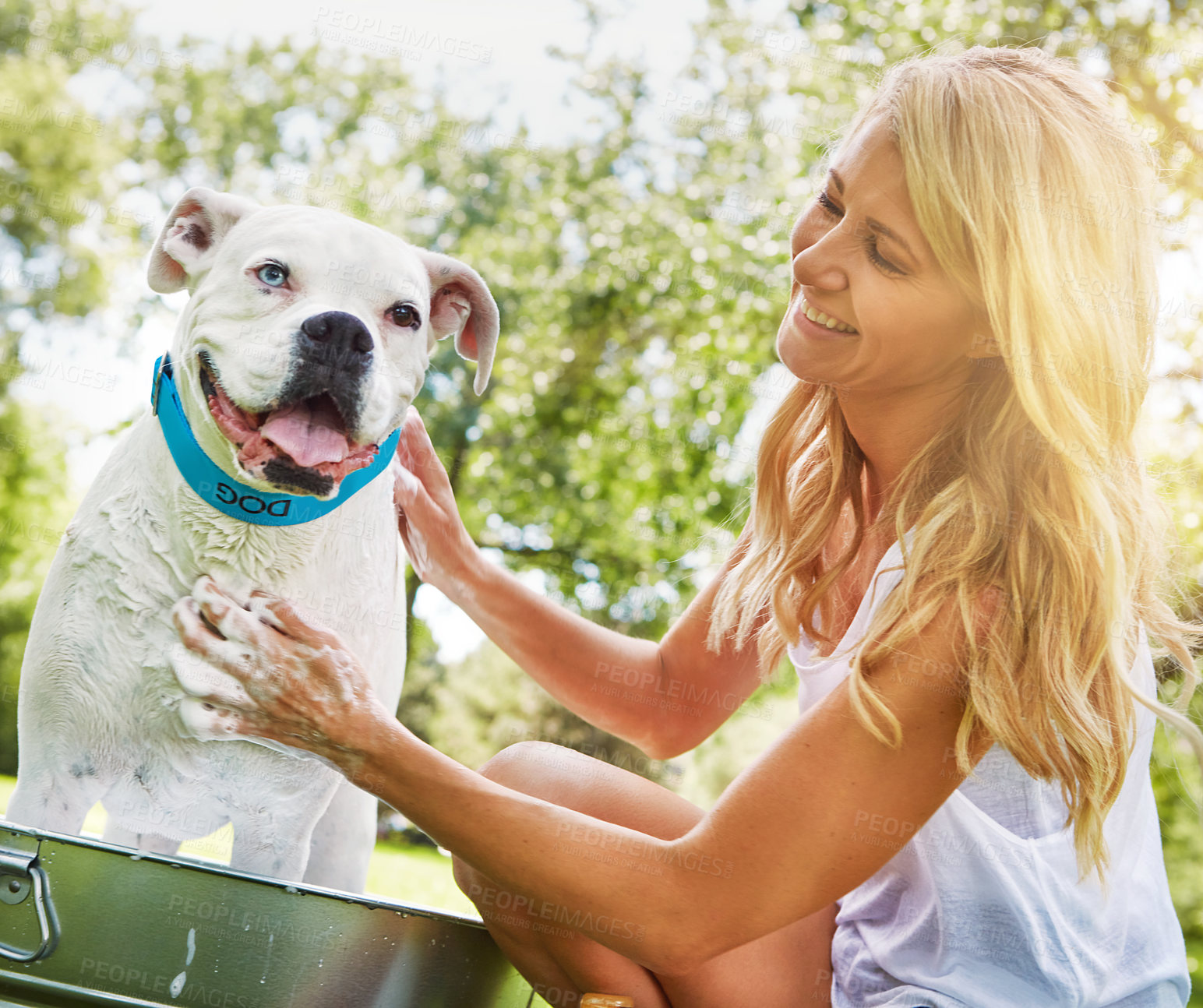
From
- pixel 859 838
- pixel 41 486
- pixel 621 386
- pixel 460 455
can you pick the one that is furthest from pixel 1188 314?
pixel 41 486

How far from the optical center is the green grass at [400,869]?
179 centimetres

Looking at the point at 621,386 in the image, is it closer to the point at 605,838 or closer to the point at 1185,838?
the point at 1185,838

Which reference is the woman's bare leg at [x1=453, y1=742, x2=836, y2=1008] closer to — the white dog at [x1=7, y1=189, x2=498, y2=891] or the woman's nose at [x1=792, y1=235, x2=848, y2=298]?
the white dog at [x1=7, y1=189, x2=498, y2=891]

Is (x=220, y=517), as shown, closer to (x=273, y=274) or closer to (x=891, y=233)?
(x=273, y=274)

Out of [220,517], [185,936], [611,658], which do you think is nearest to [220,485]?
[220,517]

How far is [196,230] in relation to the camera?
1673 millimetres

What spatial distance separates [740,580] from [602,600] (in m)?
3.63

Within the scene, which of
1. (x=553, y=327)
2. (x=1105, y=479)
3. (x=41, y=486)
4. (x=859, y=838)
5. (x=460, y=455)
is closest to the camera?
(x=859, y=838)

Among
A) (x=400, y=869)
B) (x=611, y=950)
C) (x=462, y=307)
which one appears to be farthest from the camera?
(x=400, y=869)

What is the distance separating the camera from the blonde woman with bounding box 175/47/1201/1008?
127 centimetres

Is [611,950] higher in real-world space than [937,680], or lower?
lower

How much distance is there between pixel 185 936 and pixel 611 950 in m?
0.66

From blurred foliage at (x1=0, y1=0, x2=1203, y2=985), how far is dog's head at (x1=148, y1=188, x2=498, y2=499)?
6.52ft

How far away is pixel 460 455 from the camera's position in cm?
494
